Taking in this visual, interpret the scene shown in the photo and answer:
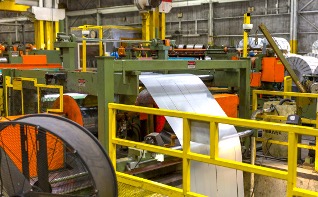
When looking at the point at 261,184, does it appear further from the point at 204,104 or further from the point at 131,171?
the point at 131,171

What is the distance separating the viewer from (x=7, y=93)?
6227mm

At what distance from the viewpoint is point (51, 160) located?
328 centimetres

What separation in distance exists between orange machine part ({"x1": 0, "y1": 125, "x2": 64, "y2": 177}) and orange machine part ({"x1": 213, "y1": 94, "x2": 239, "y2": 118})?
2.82 meters

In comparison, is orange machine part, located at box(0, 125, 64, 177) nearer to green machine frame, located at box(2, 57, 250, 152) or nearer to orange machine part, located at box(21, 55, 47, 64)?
green machine frame, located at box(2, 57, 250, 152)

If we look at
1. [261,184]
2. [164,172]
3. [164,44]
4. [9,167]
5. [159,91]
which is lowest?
[261,184]

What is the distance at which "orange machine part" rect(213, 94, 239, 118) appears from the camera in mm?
5754

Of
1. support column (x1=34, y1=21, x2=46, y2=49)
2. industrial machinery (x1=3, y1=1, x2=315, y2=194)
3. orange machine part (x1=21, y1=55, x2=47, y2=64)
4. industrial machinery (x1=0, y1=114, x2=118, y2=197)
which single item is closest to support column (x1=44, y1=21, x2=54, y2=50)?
support column (x1=34, y1=21, x2=46, y2=49)

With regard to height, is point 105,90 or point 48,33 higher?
point 48,33

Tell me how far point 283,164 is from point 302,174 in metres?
0.46

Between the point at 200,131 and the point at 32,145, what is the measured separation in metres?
1.88

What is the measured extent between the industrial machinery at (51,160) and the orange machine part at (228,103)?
109 inches

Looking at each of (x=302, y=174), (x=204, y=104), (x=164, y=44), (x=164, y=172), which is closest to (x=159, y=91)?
(x=204, y=104)

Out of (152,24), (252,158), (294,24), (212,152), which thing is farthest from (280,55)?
(294,24)

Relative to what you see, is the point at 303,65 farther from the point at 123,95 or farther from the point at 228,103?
the point at 123,95
